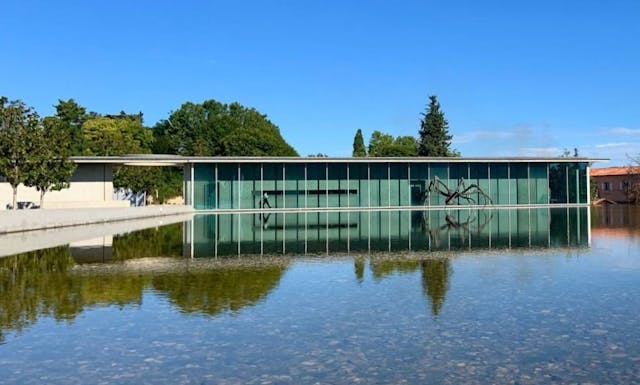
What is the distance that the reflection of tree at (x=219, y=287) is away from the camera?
8.76 m

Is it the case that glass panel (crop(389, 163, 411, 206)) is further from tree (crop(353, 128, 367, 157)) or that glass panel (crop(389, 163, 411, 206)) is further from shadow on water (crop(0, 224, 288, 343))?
tree (crop(353, 128, 367, 157))

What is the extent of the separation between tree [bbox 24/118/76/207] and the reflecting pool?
18.6 metres

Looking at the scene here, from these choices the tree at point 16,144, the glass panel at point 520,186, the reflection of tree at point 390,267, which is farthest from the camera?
the glass panel at point 520,186

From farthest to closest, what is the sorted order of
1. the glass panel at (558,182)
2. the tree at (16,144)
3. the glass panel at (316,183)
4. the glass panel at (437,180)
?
the glass panel at (558,182), the glass panel at (437,180), the glass panel at (316,183), the tree at (16,144)

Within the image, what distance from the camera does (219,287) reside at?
10.3 meters

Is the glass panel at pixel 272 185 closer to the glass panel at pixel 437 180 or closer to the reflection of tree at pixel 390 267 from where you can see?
the glass panel at pixel 437 180

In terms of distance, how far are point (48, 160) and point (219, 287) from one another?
26375 mm

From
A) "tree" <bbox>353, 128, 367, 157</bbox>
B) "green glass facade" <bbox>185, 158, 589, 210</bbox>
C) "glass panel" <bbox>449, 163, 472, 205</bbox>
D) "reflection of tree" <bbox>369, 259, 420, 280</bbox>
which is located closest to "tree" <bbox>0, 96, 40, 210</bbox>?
"green glass facade" <bbox>185, 158, 589, 210</bbox>

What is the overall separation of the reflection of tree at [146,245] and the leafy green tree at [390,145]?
223ft

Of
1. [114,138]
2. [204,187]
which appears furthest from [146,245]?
[114,138]

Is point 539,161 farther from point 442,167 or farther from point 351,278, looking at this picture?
point 351,278

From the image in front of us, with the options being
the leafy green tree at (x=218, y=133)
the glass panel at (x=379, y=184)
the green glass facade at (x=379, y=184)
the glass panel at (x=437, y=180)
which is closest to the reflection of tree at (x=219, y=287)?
the green glass facade at (x=379, y=184)

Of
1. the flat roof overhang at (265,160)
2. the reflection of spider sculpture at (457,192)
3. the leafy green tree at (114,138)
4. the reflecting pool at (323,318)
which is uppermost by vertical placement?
the leafy green tree at (114,138)

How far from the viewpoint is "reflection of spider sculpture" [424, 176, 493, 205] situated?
48.9m
